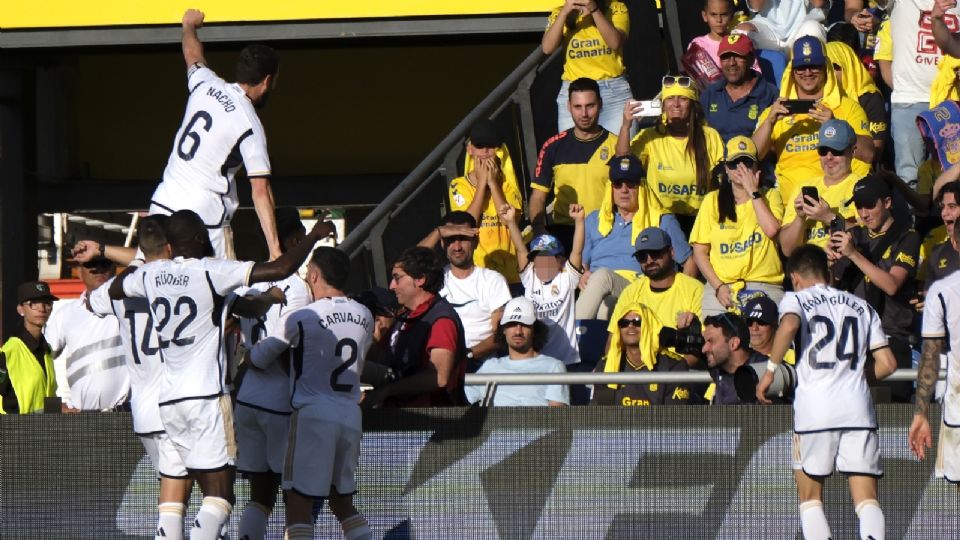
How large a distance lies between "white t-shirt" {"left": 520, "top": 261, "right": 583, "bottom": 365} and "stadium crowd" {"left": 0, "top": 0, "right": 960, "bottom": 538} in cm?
2

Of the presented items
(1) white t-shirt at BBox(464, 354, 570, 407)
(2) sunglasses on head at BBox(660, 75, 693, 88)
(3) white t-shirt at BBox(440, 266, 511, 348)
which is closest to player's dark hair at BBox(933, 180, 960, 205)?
(2) sunglasses on head at BBox(660, 75, 693, 88)

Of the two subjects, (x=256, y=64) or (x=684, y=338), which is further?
(x=684, y=338)

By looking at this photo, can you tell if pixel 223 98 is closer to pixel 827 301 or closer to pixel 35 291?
pixel 827 301

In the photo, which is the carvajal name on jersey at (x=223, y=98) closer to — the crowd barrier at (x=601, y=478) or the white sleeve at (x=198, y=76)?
the white sleeve at (x=198, y=76)

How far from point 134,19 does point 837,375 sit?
8665 mm

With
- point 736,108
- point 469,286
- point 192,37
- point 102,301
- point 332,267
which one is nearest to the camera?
point 332,267

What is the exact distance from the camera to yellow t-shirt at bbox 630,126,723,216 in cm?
1232

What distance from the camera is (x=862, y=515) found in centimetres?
879

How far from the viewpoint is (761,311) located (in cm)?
1020

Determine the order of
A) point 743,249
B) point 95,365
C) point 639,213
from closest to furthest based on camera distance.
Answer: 1. point 95,365
2. point 743,249
3. point 639,213

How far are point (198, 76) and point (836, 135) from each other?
4539 millimetres

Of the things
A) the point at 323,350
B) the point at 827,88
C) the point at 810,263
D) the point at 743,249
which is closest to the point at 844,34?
the point at 827,88

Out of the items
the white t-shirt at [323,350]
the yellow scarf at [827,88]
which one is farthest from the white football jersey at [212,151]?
the yellow scarf at [827,88]

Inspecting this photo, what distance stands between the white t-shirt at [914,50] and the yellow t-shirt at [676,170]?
150 centimetres
